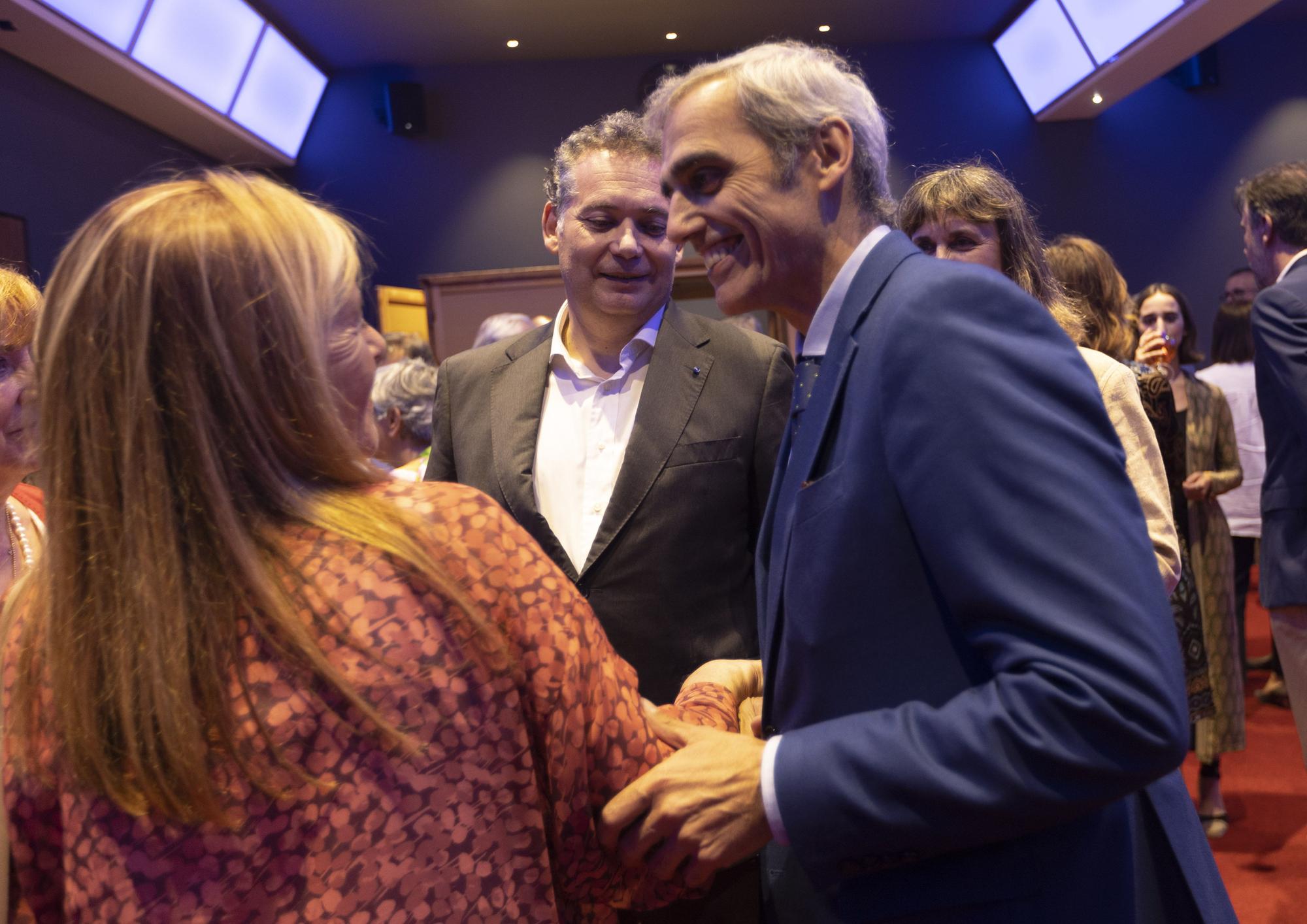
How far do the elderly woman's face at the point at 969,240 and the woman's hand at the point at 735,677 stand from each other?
1112 millimetres

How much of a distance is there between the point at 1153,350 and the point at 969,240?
6.77ft

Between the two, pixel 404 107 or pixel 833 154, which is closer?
pixel 833 154

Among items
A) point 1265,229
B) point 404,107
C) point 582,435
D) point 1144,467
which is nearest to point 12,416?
point 582,435

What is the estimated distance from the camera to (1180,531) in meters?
3.51

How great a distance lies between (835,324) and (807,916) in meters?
0.67

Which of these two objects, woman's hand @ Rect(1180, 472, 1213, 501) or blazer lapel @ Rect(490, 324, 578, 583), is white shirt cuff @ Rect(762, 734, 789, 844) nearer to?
blazer lapel @ Rect(490, 324, 578, 583)

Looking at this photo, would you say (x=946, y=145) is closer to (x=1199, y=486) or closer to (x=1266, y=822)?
(x=1199, y=486)

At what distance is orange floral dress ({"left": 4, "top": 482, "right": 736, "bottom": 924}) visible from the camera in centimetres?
87

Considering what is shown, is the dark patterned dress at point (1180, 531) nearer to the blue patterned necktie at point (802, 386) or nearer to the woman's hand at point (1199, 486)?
the woman's hand at point (1199, 486)

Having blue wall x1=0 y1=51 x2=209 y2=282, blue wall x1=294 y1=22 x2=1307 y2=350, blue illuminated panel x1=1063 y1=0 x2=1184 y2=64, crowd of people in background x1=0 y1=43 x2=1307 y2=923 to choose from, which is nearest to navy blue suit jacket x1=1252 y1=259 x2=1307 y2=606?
crowd of people in background x1=0 y1=43 x2=1307 y2=923

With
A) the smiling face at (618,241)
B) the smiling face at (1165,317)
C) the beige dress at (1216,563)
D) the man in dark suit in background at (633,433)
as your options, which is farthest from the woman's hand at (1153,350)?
the smiling face at (618,241)

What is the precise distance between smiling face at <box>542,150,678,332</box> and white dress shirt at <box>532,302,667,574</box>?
8 centimetres

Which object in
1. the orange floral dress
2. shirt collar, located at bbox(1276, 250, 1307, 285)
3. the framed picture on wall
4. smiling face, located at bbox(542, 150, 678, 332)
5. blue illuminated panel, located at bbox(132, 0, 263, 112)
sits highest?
blue illuminated panel, located at bbox(132, 0, 263, 112)

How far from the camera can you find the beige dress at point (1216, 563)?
3.80 meters
